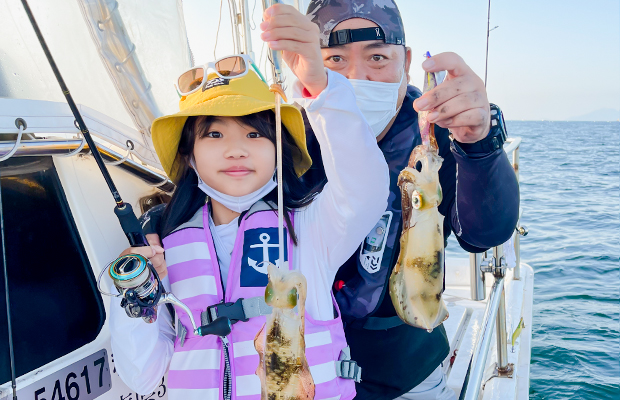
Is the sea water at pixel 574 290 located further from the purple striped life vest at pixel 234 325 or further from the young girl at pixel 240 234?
the young girl at pixel 240 234

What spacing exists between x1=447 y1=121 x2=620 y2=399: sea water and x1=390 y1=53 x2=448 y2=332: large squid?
5.21m

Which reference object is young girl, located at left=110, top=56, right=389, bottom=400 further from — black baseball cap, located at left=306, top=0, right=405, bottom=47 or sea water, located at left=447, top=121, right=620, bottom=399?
sea water, located at left=447, top=121, right=620, bottom=399

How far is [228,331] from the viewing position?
1.64 metres

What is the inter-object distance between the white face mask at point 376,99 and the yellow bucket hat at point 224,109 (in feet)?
1.01

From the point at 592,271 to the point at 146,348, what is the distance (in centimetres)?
1026

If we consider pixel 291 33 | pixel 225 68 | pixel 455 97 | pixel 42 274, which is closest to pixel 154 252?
pixel 42 274

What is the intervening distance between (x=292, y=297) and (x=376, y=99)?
117 centimetres

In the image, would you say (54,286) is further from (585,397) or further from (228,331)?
(585,397)

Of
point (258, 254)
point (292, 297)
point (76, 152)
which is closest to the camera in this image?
point (292, 297)

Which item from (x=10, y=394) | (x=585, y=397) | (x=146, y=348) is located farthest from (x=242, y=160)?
(x=585, y=397)

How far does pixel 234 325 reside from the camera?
1.76m

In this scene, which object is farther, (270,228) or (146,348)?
(270,228)

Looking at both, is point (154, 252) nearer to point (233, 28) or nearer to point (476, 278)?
point (233, 28)

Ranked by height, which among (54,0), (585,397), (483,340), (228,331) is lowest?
(585,397)
